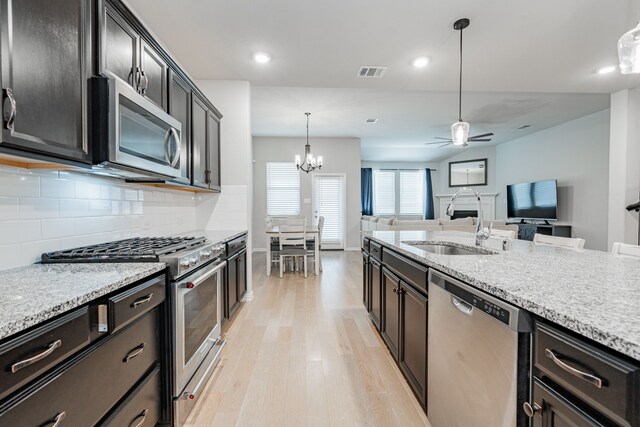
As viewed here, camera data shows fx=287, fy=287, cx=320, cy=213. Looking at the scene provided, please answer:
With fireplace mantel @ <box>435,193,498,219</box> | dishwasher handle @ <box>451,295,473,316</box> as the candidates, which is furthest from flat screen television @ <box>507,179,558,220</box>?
dishwasher handle @ <box>451,295,473,316</box>

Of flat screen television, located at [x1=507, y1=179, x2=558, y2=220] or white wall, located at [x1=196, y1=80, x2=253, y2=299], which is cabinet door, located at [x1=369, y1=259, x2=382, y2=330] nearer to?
white wall, located at [x1=196, y1=80, x2=253, y2=299]

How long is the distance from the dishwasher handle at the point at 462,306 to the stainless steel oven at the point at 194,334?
1.34m

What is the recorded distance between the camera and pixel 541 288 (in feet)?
3.02

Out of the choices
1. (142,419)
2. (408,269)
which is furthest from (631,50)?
(142,419)

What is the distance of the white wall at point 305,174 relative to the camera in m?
7.19

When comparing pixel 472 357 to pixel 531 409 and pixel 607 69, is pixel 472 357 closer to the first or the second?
pixel 531 409

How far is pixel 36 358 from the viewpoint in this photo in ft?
2.39

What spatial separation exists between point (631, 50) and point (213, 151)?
129 inches

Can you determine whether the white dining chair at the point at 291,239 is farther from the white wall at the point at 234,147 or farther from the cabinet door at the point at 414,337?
the cabinet door at the point at 414,337

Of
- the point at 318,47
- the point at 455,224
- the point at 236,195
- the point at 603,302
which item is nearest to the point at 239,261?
A: the point at 236,195

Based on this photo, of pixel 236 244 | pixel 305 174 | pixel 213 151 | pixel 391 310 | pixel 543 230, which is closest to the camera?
pixel 391 310

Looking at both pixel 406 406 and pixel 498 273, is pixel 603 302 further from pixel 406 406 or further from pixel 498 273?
pixel 406 406

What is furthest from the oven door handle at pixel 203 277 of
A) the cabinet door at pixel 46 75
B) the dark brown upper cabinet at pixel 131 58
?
the dark brown upper cabinet at pixel 131 58

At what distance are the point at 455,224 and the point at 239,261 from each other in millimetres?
4183
